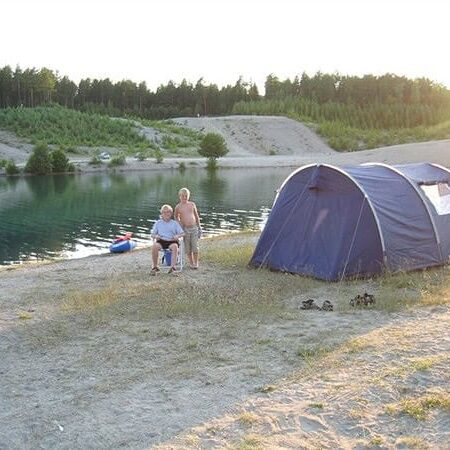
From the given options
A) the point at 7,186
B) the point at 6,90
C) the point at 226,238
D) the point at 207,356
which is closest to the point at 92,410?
the point at 207,356

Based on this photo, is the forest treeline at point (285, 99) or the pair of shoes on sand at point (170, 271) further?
the forest treeline at point (285, 99)

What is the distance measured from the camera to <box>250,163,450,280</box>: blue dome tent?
498 inches

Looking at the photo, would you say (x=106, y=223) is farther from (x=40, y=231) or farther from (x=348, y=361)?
(x=348, y=361)

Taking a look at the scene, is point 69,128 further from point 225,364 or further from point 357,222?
point 225,364

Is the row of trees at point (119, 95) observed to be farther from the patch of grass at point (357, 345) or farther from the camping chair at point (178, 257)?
the patch of grass at point (357, 345)

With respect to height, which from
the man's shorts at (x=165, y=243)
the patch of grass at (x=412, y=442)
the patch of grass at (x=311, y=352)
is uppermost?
the man's shorts at (x=165, y=243)

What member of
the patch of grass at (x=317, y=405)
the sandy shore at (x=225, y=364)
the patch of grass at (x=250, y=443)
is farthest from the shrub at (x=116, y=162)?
the patch of grass at (x=250, y=443)

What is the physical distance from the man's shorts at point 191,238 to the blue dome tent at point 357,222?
4.82 feet

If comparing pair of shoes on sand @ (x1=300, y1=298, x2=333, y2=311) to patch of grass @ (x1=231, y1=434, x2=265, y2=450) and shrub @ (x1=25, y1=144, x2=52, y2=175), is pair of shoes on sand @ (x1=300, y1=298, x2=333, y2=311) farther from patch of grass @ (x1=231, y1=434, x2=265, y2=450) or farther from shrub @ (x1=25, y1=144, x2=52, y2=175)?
shrub @ (x1=25, y1=144, x2=52, y2=175)

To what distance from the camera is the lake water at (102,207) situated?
25734 mm

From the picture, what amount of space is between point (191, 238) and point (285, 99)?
130075mm

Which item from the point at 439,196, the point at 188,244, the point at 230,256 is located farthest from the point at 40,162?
the point at 439,196

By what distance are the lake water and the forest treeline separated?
71659mm

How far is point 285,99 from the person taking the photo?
140875 mm
